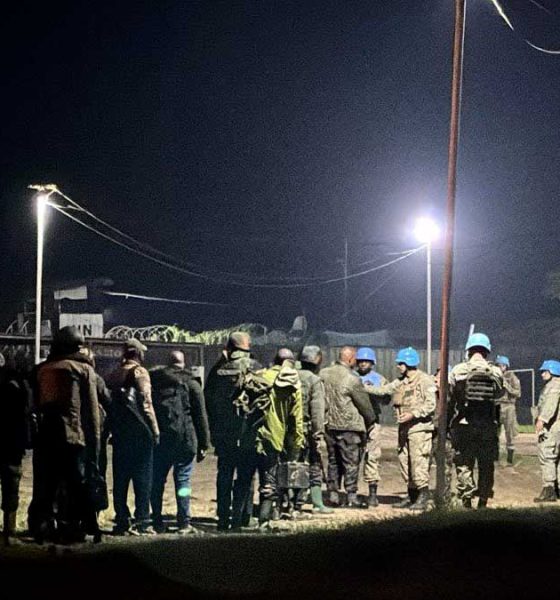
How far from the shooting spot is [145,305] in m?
42.4

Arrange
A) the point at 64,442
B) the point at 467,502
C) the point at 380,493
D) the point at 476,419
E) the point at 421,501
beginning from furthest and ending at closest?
1. the point at 380,493
2. the point at 421,501
3. the point at 467,502
4. the point at 476,419
5. the point at 64,442

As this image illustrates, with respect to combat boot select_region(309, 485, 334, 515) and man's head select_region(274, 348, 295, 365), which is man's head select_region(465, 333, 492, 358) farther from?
combat boot select_region(309, 485, 334, 515)

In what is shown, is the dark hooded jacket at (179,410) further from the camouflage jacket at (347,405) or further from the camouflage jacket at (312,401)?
the camouflage jacket at (347,405)

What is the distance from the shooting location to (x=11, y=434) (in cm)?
960

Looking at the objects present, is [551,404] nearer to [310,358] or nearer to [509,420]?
[310,358]

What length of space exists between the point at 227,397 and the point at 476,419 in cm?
311

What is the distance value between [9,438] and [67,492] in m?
0.88

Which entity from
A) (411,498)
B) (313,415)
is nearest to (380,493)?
(411,498)

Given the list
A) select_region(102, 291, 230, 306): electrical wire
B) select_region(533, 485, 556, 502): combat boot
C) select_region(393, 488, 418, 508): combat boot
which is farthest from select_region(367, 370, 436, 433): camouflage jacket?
select_region(102, 291, 230, 306): electrical wire

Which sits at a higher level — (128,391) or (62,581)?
(128,391)

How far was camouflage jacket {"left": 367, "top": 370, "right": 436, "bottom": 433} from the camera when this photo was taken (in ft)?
42.3

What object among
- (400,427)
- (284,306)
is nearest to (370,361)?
(400,427)

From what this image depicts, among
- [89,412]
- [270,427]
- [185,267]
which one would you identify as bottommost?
[270,427]

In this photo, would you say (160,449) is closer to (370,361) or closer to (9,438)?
(9,438)
